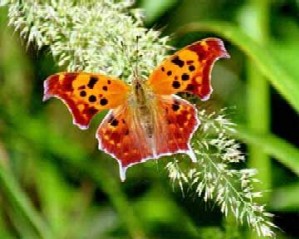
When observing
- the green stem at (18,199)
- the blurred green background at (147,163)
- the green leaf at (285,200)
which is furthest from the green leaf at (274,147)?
the green stem at (18,199)

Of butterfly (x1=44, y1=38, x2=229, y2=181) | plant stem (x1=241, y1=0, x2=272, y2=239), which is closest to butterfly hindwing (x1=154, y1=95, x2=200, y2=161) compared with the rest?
butterfly (x1=44, y1=38, x2=229, y2=181)

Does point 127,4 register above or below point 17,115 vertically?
above

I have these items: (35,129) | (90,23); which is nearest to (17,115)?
(35,129)

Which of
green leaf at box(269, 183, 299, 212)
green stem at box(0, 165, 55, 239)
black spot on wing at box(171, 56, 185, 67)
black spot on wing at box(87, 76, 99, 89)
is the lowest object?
green leaf at box(269, 183, 299, 212)

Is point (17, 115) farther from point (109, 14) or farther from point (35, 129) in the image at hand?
point (109, 14)

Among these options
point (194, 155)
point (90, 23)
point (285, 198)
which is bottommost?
point (285, 198)

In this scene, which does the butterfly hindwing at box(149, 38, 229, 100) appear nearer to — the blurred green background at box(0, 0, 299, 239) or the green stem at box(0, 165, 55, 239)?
the blurred green background at box(0, 0, 299, 239)
